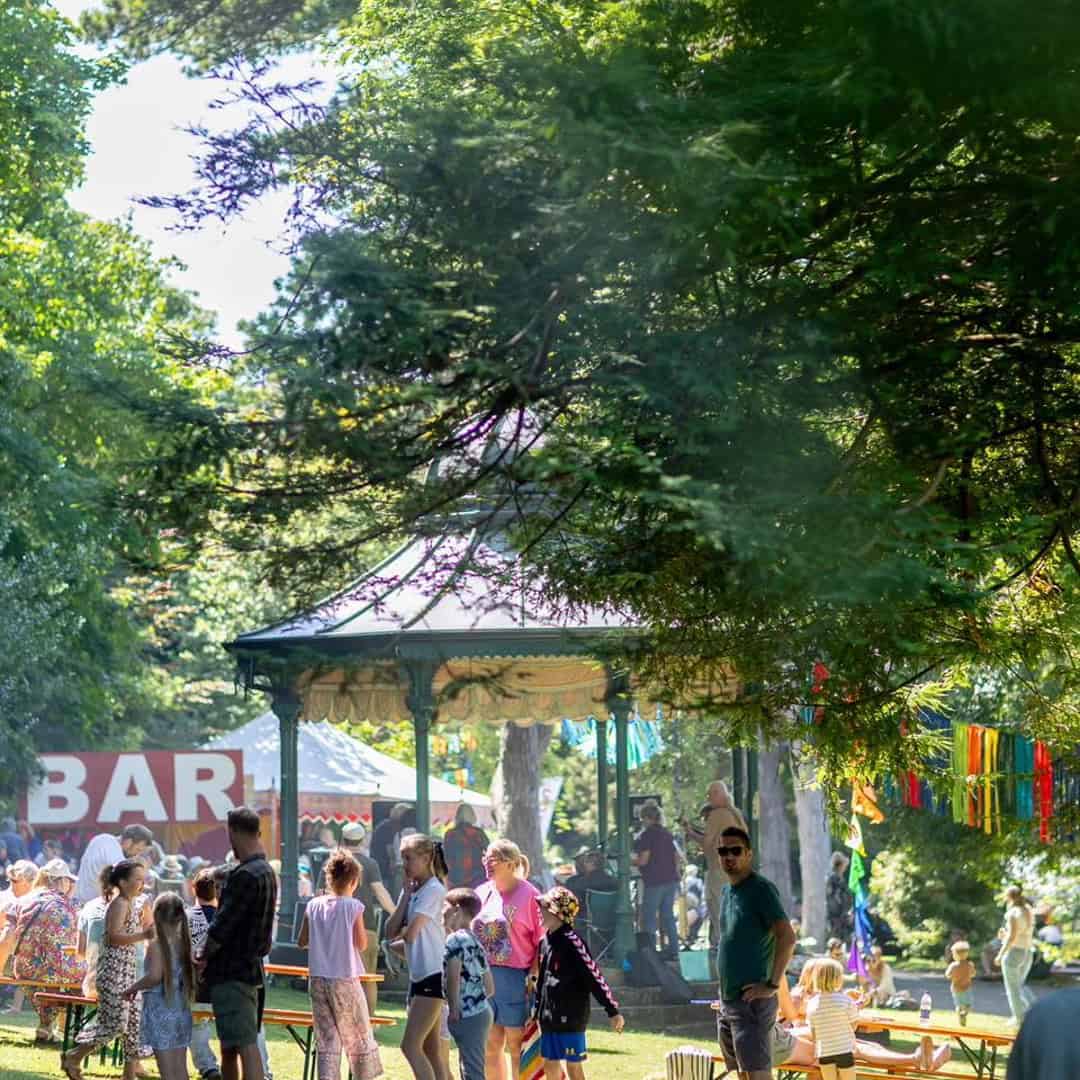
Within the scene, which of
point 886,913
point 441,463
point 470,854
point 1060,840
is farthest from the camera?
point 886,913

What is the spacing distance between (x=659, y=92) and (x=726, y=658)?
336 centimetres

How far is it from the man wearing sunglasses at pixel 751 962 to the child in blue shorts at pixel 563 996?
88 centimetres

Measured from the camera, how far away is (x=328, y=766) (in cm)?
3284

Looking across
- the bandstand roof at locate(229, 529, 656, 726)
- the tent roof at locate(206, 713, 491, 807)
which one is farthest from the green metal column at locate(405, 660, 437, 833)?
the tent roof at locate(206, 713, 491, 807)

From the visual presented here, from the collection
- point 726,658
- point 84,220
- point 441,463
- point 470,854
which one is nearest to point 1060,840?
point 726,658

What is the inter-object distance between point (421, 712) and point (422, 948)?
692 cm

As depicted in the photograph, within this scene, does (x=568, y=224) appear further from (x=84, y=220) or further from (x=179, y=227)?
(x=84, y=220)

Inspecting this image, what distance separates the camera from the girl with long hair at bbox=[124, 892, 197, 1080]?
1072cm

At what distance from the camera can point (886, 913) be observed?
3353 cm

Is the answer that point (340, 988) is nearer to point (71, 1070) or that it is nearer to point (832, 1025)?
point (71, 1070)

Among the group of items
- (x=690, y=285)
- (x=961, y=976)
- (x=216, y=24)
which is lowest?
(x=961, y=976)

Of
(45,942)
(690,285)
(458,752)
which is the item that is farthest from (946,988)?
(458,752)

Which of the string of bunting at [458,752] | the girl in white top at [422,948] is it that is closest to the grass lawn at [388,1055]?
the girl in white top at [422,948]

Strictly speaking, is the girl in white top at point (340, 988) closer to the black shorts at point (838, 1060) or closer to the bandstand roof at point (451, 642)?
the bandstand roof at point (451, 642)
